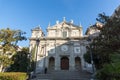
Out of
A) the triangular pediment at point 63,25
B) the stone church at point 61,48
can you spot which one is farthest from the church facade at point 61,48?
the triangular pediment at point 63,25

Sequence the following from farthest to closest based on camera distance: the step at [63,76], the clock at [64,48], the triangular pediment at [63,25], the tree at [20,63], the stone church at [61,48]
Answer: the triangular pediment at [63,25] < the clock at [64,48] < the stone church at [61,48] < the tree at [20,63] < the step at [63,76]

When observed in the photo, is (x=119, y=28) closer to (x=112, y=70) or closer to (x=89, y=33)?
(x=112, y=70)

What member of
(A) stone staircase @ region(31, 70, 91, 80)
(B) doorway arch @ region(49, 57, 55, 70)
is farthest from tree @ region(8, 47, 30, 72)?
(B) doorway arch @ region(49, 57, 55, 70)

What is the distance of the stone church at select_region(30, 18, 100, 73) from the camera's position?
111 ft

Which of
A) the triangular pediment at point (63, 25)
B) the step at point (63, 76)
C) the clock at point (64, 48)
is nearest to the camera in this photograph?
the step at point (63, 76)

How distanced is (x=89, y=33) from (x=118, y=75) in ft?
95.4

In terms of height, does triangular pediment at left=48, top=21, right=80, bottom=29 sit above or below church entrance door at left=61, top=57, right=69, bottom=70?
above

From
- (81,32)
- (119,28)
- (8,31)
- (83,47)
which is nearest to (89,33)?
(81,32)

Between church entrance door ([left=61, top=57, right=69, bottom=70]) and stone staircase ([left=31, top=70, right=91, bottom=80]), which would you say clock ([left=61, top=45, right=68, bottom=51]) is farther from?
stone staircase ([left=31, top=70, right=91, bottom=80])

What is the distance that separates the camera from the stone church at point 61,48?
34.0 metres

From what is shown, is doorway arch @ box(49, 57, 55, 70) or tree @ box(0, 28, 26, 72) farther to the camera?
doorway arch @ box(49, 57, 55, 70)

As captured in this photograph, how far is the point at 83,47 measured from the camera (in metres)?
34.8

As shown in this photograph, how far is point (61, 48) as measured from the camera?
3541 cm

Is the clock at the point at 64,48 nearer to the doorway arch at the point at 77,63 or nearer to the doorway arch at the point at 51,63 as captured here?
the doorway arch at the point at 51,63
